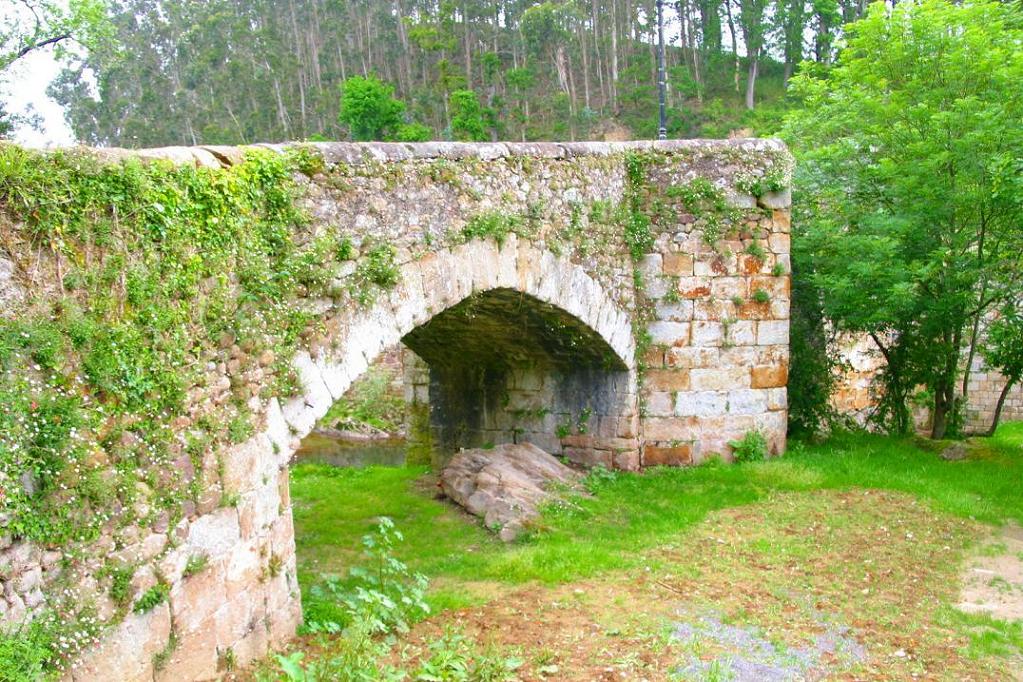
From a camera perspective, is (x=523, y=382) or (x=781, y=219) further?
(x=523, y=382)

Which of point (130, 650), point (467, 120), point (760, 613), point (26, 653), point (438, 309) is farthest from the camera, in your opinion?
point (467, 120)

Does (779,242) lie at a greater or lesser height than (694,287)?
greater

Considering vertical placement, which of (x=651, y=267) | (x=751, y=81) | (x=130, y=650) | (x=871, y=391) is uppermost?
(x=751, y=81)

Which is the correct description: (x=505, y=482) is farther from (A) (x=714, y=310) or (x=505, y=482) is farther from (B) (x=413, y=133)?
(B) (x=413, y=133)

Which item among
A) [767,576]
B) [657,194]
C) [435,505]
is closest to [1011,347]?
[657,194]

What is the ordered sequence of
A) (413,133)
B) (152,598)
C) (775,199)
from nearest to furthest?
1. (152,598)
2. (775,199)
3. (413,133)

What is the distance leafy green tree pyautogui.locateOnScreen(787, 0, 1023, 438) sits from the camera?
363 inches

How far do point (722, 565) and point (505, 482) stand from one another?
6.82 ft

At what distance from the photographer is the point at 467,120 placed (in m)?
32.7

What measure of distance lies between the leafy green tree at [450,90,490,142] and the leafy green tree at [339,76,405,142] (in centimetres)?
224

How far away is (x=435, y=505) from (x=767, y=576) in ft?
10.3

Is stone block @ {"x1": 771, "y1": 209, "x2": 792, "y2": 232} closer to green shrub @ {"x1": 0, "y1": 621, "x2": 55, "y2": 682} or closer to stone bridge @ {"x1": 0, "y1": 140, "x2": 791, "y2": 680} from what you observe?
stone bridge @ {"x1": 0, "y1": 140, "x2": 791, "y2": 680}

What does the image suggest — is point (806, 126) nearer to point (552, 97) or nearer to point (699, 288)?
point (699, 288)

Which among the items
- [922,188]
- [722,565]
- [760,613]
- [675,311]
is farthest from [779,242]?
[760,613]
